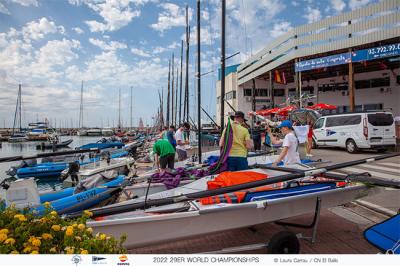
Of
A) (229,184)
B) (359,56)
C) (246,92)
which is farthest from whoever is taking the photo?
(246,92)

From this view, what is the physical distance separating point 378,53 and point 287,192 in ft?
64.2

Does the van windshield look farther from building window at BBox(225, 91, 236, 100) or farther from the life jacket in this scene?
building window at BBox(225, 91, 236, 100)

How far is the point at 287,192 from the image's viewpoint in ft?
12.1

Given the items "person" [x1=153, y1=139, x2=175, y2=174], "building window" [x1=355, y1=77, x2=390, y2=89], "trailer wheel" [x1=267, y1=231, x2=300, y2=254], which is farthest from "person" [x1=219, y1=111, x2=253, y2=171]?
"building window" [x1=355, y1=77, x2=390, y2=89]

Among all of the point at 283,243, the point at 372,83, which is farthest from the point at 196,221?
the point at 372,83

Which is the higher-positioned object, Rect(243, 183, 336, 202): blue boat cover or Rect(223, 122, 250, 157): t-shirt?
Rect(223, 122, 250, 157): t-shirt

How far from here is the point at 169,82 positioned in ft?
104

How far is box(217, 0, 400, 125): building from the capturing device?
67.6 feet

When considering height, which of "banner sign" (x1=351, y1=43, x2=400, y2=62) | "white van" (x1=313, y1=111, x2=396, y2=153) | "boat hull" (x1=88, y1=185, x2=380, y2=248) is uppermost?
"banner sign" (x1=351, y1=43, x2=400, y2=62)

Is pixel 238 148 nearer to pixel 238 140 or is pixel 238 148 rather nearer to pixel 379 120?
pixel 238 140

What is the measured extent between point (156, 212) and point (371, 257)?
84.0 inches

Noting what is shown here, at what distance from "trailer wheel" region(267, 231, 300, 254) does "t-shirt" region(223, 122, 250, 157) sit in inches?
83.6

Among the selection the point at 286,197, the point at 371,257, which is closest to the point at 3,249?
the point at 371,257

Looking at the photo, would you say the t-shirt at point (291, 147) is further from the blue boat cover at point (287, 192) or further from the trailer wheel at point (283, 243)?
the trailer wheel at point (283, 243)
